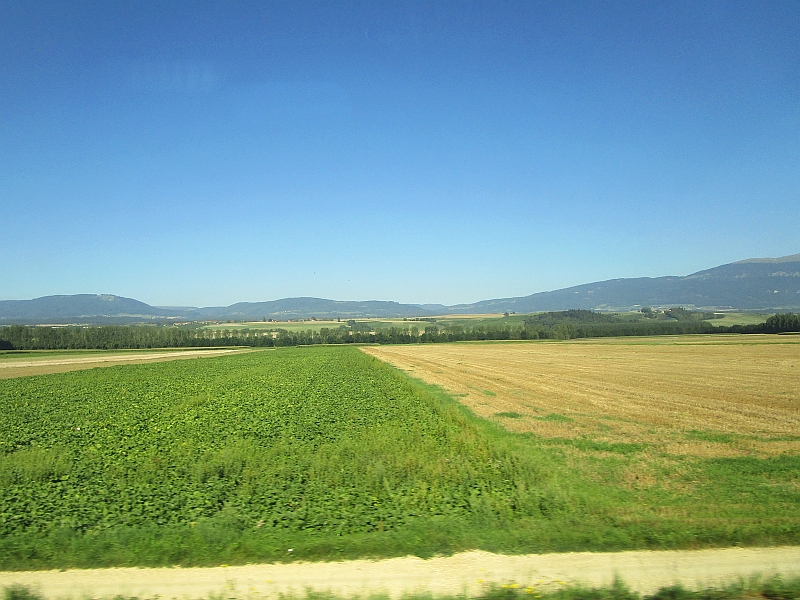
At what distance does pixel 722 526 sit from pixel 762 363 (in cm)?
4287

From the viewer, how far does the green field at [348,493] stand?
901 cm

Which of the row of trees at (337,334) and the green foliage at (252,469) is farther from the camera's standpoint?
the row of trees at (337,334)

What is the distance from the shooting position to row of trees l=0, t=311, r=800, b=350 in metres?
112

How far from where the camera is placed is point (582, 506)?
1081cm

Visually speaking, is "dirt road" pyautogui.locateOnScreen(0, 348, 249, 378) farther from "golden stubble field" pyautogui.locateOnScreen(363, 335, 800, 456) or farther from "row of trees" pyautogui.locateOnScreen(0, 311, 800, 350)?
"golden stubble field" pyautogui.locateOnScreen(363, 335, 800, 456)

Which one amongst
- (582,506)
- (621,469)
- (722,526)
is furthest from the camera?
(621,469)

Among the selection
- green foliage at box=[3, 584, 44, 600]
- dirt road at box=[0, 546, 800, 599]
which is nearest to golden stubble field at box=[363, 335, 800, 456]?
dirt road at box=[0, 546, 800, 599]

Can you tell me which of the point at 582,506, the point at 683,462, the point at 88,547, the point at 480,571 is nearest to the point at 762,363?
the point at 683,462

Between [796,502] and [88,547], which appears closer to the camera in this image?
[88,547]

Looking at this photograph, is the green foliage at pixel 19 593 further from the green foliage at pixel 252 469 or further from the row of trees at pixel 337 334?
the row of trees at pixel 337 334

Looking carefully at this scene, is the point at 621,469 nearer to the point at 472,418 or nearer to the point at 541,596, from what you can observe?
the point at 541,596

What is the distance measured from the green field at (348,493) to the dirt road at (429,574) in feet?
1.18

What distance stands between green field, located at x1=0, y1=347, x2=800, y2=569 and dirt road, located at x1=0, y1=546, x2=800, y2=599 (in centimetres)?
36

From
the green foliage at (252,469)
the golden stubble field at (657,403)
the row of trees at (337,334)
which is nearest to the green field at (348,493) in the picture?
the green foliage at (252,469)
